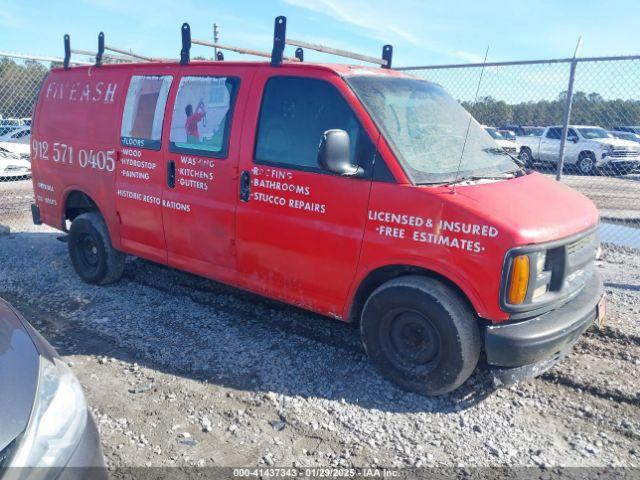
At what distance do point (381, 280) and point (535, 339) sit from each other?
108 centimetres

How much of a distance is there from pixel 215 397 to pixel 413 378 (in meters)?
1.35

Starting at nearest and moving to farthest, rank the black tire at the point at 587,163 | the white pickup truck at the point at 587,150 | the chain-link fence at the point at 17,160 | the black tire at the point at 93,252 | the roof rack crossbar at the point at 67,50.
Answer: the black tire at the point at 93,252 → the roof rack crossbar at the point at 67,50 → the chain-link fence at the point at 17,160 → the white pickup truck at the point at 587,150 → the black tire at the point at 587,163

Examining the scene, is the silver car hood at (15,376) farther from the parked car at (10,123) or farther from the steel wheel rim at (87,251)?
the parked car at (10,123)

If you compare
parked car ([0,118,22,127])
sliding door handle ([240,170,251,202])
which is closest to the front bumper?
sliding door handle ([240,170,251,202])

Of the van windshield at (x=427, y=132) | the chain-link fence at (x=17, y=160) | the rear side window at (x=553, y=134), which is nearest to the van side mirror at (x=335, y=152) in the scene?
the van windshield at (x=427, y=132)

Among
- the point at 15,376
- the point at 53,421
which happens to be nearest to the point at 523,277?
the point at 53,421

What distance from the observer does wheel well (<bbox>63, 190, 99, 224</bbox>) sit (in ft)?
18.5

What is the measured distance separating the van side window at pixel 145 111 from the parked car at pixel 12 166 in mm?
10387

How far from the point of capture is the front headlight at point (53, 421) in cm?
193

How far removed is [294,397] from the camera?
142 inches

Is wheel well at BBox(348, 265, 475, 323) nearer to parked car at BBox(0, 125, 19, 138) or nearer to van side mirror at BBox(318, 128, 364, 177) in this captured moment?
van side mirror at BBox(318, 128, 364, 177)

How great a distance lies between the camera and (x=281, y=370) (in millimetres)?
3926

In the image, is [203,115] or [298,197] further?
[203,115]

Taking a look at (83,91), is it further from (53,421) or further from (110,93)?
(53,421)
